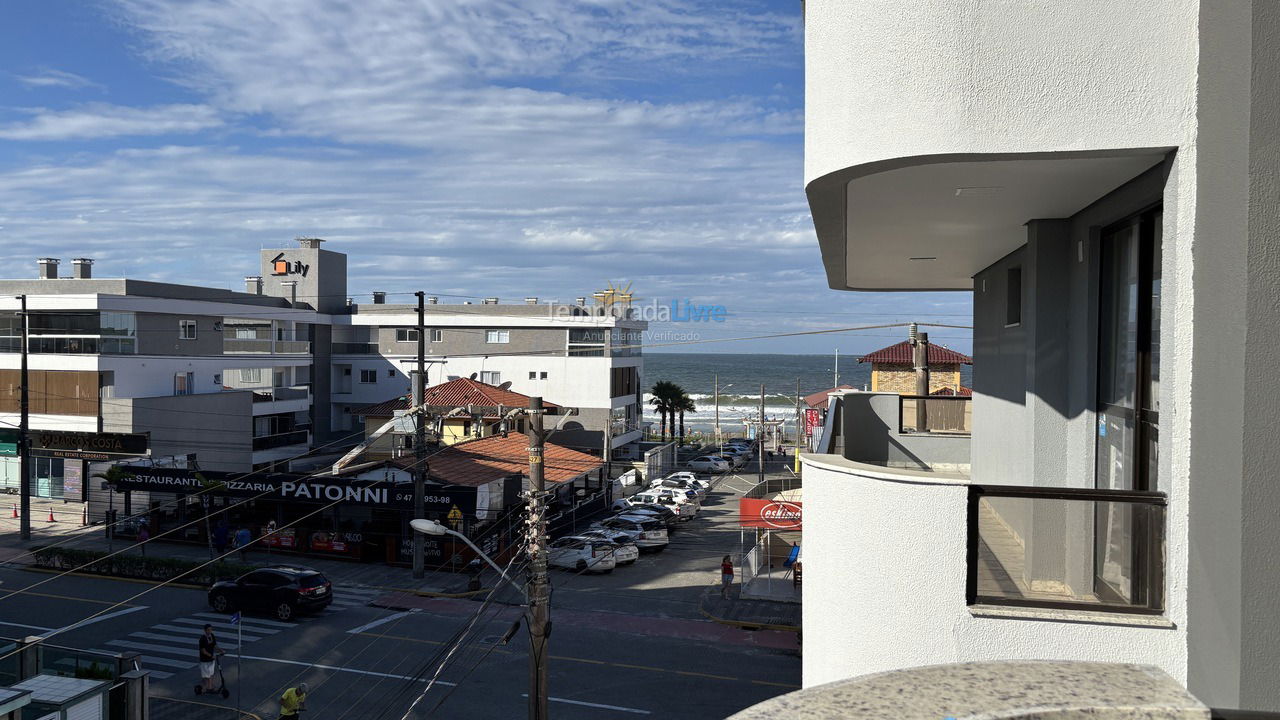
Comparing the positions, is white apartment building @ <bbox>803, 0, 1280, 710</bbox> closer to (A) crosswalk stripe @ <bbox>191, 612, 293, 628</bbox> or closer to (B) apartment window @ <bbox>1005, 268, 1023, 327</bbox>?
(B) apartment window @ <bbox>1005, 268, 1023, 327</bbox>

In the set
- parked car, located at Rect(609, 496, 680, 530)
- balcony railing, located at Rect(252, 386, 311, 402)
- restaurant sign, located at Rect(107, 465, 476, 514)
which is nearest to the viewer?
restaurant sign, located at Rect(107, 465, 476, 514)

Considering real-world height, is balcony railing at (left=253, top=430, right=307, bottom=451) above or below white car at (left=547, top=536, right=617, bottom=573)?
above

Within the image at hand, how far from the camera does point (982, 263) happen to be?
10820mm

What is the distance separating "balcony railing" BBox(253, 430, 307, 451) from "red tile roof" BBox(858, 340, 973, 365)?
111 feet

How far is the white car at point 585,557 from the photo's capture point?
34375 mm

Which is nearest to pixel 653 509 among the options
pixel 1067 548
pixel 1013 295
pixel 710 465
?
pixel 710 465

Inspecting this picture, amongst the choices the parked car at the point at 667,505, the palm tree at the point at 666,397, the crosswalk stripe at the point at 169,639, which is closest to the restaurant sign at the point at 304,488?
the crosswalk stripe at the point at 169,639

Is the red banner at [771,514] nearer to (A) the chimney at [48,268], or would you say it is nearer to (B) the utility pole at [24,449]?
(B) the utility pole at [24,449]

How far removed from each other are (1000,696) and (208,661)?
21507 mm

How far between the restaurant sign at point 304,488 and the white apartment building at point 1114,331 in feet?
93.7

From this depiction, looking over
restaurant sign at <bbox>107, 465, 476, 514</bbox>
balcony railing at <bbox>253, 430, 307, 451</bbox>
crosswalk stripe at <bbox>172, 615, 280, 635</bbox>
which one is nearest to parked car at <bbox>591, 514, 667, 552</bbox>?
restaurant sign at <bbox>107, 465, 476, 514</bbox>

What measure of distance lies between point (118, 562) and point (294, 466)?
1878 centimetres

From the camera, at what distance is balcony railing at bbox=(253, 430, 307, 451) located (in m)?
48.4

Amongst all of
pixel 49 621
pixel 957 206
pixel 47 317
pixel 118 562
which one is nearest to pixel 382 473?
pixel 118 562
